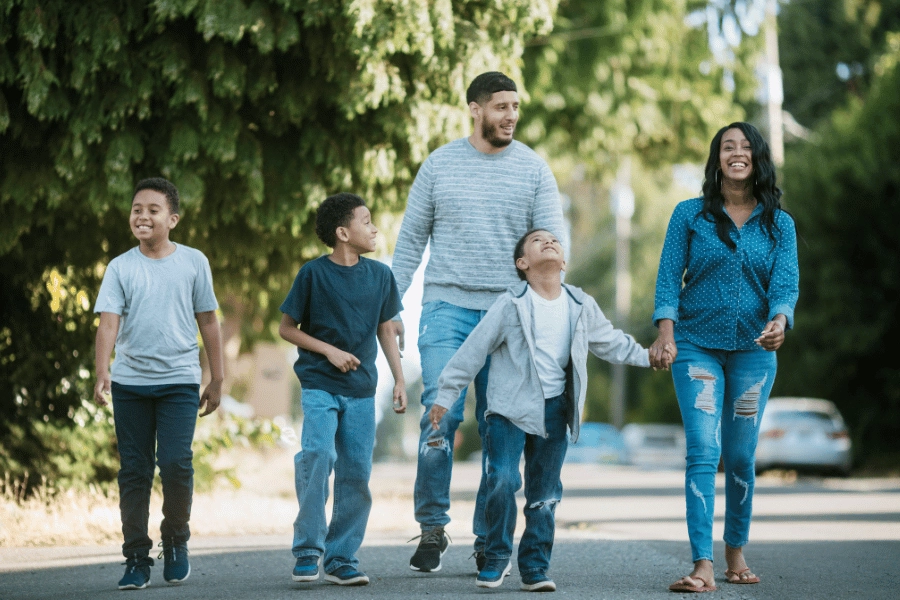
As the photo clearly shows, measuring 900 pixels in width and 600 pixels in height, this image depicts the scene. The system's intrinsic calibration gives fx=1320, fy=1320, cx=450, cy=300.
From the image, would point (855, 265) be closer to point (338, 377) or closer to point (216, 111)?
point (216, 111)

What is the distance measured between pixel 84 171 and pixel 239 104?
1.11 m

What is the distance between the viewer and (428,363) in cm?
625

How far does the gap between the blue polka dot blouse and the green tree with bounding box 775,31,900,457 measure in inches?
629

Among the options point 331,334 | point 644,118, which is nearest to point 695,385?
point 331,334

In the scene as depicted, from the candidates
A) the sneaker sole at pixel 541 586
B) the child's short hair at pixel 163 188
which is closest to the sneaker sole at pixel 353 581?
the sneaker sole at pixel 541 586

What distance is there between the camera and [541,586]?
557 cm

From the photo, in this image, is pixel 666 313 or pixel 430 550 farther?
pixel 430 550

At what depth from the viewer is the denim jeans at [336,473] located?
583 cm

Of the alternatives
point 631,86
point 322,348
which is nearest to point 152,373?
point 322,348

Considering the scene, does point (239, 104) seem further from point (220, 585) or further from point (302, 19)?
point (220, 585)

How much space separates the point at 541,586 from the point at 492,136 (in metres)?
2.13

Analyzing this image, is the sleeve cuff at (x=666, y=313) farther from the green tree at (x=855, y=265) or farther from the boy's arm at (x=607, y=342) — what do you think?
the green tree at (x=855, y=265)

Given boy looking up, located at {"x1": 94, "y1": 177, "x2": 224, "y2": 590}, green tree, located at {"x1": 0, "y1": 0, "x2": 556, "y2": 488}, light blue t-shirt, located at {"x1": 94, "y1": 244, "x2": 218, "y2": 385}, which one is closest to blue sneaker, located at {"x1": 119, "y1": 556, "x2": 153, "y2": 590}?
boy looking up, located at {"x1": 94, "y1": 177, "x2": 224, "y2": 590}

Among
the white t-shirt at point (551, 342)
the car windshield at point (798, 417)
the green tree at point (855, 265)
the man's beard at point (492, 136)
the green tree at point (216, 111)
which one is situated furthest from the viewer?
the green tree at point (855, 265)
